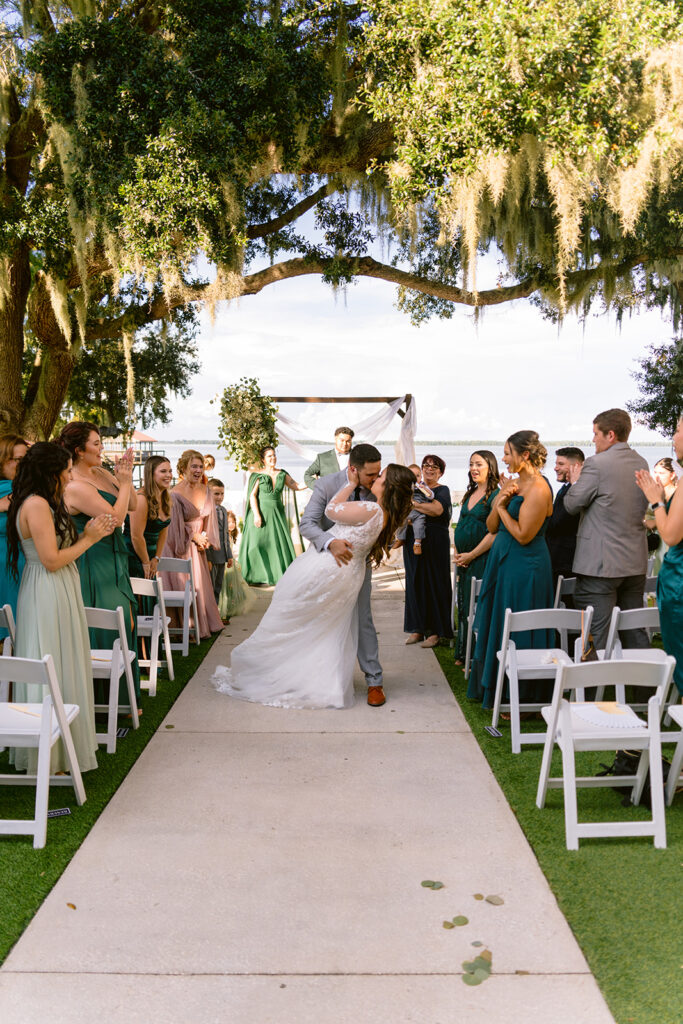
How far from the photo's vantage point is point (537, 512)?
16.6 ft

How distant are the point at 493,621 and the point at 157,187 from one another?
5.49m

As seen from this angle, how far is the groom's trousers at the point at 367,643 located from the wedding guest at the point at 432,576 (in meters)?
1.63

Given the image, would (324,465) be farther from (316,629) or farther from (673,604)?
(673,604)

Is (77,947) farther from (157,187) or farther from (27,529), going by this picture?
(157,187)

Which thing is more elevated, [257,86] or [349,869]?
[257,86]

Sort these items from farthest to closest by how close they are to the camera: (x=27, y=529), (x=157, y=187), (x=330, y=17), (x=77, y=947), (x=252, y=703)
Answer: (x=330, y=17), (x=157, y=187), (x=252, y=703), (x=27, y=529), (x=77, y=947)

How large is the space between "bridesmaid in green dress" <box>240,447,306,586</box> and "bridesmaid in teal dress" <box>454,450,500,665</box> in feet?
13.1

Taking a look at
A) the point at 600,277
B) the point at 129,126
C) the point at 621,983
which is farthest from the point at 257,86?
the point at 621,983

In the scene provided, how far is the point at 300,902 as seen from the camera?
10.0 ft

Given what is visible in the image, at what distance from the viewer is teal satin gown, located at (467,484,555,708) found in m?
5.23

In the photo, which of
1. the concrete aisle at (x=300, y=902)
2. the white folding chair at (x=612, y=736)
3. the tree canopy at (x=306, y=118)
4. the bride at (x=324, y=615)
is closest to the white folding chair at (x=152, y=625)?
the bride at (x=324, y=615)

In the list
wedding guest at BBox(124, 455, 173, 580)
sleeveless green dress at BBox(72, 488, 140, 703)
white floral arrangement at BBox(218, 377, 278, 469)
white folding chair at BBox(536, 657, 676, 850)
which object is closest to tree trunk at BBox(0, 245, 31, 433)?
white floral arrangement at BBox(218, 377, 278, 469)

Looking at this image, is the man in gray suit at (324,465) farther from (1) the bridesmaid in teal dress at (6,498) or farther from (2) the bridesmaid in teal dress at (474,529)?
(1) the bridesmaid in teal dress at (6,498)

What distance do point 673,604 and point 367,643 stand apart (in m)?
2.28
